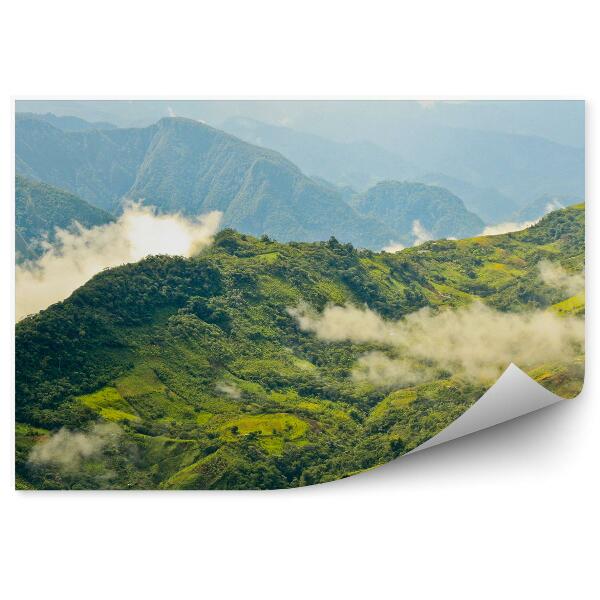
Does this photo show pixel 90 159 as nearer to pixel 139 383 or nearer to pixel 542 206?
pixel 139 383

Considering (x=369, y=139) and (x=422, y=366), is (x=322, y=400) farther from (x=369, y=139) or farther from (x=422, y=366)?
(x=369, y=139)

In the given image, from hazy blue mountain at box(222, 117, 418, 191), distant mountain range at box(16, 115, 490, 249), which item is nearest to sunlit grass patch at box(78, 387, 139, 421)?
distant mountain range at box(16, 115, 490, 249)

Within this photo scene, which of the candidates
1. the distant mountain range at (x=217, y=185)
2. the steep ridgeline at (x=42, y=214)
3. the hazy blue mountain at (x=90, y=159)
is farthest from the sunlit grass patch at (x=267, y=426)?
the hazy blue mountain at (x=90, y=159)

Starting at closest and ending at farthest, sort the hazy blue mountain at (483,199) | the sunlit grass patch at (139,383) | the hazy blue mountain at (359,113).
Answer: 1. the hazy blue mountain at (359,113)
2. the sunlit grass patch at (139,383)
3. the hazy blue mountain at (483,199)

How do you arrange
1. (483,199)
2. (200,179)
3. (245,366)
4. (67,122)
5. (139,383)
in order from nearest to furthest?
(139,383)
(67,122)
(245,366)
(200,179)
(483,199)

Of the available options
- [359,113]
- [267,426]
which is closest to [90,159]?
[359,113]

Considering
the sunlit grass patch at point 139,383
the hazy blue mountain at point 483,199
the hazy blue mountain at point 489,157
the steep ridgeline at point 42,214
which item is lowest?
the sunlit grass patch at point 139,383

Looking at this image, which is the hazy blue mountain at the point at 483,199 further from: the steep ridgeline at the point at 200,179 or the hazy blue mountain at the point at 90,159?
the hazy blue mountain at the point at 90,159
